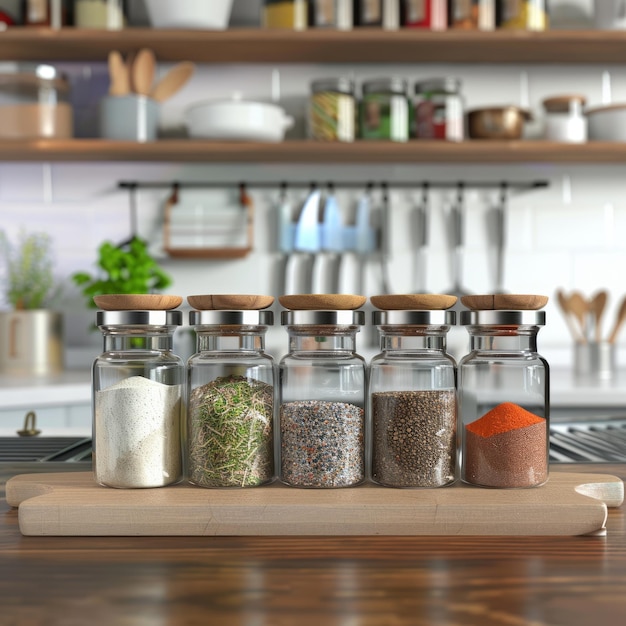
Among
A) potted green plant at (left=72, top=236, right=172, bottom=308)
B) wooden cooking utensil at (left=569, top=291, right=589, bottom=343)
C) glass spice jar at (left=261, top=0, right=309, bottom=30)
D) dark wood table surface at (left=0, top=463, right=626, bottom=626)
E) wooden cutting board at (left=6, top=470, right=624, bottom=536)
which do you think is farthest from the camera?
wooden cooking utensil at (left=569, top=291, right=589, bottom=343)

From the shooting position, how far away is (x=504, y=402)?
797 millimetres

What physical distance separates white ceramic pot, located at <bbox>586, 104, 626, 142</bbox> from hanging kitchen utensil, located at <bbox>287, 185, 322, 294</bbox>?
93 centimetres

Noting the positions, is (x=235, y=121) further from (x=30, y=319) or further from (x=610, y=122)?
(x=610, y=122)

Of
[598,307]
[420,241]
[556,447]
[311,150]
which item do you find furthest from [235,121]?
[556,447]

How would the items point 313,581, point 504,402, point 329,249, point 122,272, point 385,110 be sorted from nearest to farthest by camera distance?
point 313,581
point 504,402
point 122,272
point 385,110
point 329,249

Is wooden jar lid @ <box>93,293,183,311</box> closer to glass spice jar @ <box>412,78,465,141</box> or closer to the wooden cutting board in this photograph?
the wooden cutting board

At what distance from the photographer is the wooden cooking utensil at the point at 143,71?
239 cm

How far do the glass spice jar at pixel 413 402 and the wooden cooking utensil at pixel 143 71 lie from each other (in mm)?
1893

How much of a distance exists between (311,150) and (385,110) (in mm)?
266

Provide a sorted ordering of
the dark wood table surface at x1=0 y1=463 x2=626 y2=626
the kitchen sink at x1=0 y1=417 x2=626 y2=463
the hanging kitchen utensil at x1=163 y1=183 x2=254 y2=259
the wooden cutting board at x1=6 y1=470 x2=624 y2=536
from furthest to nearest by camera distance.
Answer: the hanging kitchen utensil at x1=163 y1=183 x2=254 y2=259, the kitchen sink at x1=0 y1=417 x2=626 y2=463, the wooden cutting board at x1=6 y1=470 x2=624 y2=536, the dark wood table surface at x1=0 y1=463 x2=626 y2=626

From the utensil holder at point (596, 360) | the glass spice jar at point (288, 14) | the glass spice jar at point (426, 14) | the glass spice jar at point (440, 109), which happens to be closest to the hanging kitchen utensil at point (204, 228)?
the glass spice jar at point (288, 14)

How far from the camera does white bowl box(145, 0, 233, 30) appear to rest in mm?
2289

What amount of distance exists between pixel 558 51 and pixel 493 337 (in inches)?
78.4

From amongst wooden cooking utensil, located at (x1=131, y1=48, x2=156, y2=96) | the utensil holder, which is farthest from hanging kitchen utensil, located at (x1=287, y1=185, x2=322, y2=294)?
the utensil holder
